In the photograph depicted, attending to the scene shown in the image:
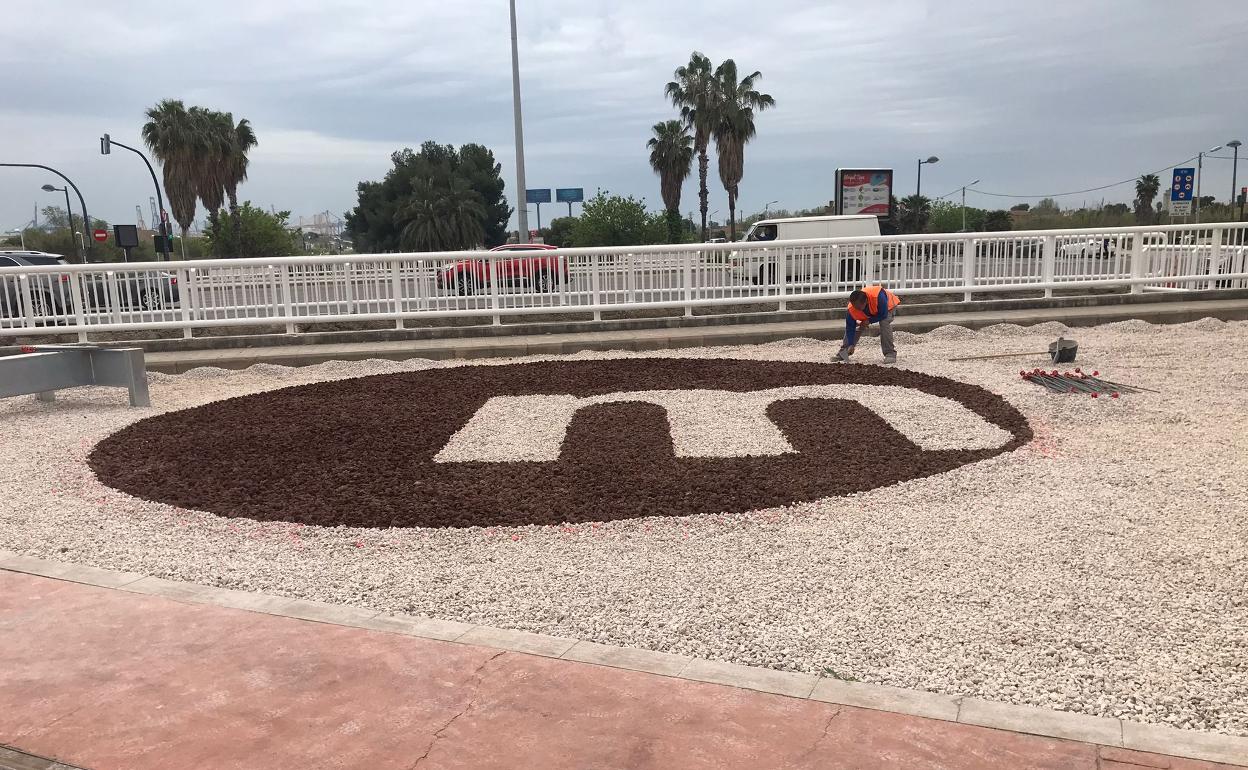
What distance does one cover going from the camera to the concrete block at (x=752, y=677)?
3.17 metres

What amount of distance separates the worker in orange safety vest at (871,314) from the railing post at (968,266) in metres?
4.80

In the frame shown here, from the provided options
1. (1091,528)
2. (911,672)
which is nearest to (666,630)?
(911,672)

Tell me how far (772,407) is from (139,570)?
5669mm

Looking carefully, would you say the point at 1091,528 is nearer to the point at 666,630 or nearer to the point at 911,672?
the point at 911,672

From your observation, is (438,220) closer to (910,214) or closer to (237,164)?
(237,164)

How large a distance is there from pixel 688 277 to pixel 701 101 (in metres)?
36.6

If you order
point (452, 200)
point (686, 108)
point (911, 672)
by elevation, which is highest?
point (686, 108)

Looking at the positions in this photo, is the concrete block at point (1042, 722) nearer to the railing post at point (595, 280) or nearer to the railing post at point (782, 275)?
the railing post at point (595, 280)

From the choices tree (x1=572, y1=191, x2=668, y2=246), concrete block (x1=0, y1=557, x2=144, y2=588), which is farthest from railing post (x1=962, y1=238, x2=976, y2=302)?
tree (x1=572, y1=191, x2=668, y2=246)

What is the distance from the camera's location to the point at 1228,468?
19.1 feet

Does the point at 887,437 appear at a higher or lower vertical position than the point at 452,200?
lower

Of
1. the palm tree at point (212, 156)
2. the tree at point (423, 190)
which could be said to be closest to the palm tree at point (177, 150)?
the palm tree at point (212, 156)

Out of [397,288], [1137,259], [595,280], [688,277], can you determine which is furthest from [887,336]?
[1137,259]

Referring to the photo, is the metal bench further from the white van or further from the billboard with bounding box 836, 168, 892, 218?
the billboard with bounding box 836, 168, 892, 218
